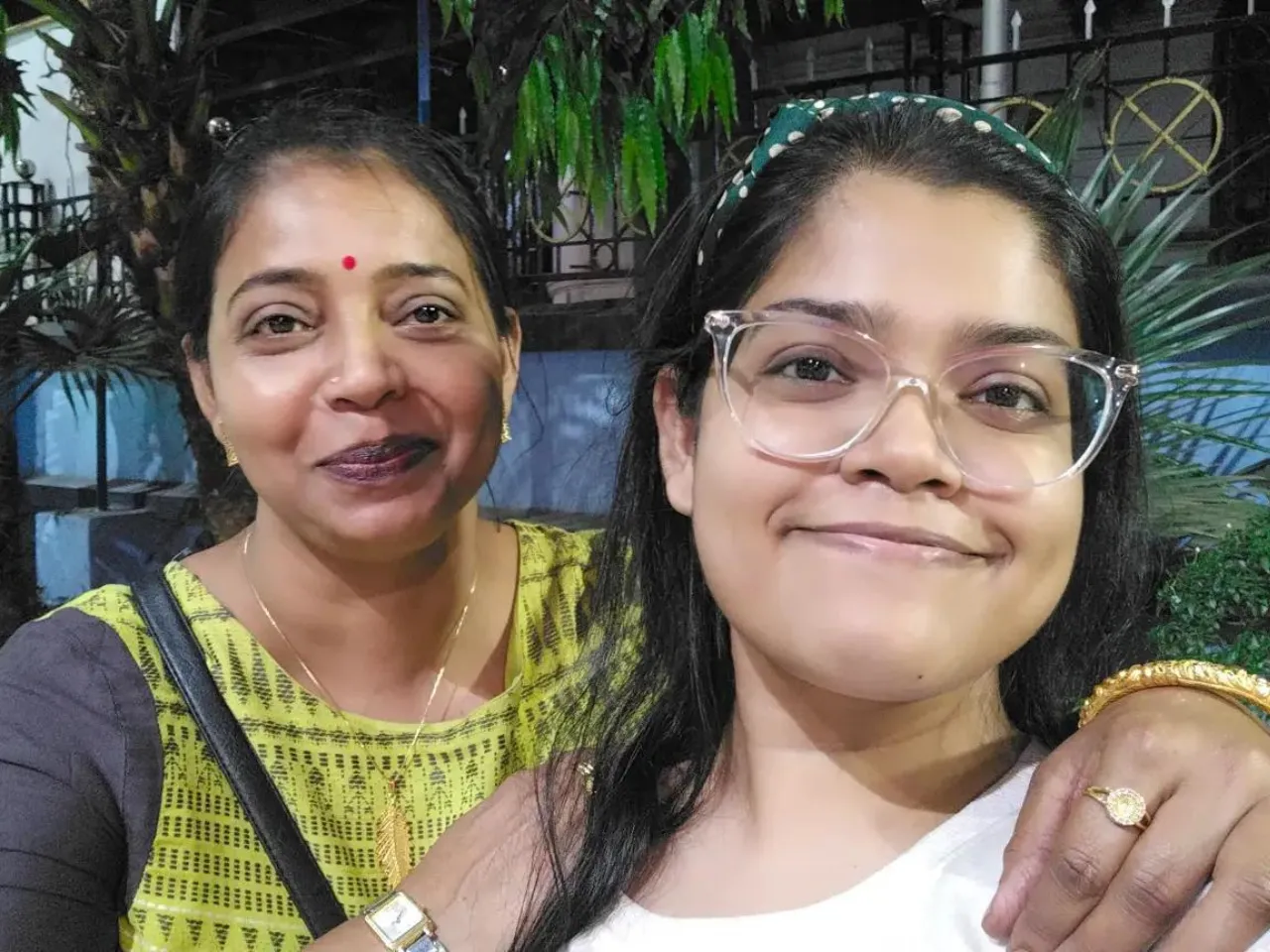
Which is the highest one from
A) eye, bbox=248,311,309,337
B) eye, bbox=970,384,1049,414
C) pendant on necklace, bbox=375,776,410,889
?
eye, bbox=248,311,309,337

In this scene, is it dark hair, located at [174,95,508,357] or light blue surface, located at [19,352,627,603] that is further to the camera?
light blue surface, located at [19,352,627,603]

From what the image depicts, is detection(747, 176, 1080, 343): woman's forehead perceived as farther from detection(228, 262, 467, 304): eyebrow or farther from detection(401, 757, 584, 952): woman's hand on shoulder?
detection(228, 262, 467, 304): eyebrow

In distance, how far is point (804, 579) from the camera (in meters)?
0.87

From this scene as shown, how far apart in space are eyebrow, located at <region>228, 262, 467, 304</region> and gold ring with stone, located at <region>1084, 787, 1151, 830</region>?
45.5 inches

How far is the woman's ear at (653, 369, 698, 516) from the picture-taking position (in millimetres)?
1075

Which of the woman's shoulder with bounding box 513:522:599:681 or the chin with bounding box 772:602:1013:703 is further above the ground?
the chin with bounding box 772:602:1013:703

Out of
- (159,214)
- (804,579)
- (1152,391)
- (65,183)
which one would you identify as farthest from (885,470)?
(65,183)

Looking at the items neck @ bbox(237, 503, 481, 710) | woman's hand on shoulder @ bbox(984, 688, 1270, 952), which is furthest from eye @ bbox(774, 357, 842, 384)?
neck @ bbox(237, 503, 481, 710)

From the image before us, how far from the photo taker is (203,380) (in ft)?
5.53

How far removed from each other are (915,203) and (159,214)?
232 cm

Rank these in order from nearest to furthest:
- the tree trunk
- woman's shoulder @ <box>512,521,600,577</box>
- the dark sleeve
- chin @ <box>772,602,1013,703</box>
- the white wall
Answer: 1. chin @ <box>772,602,1013,703</box>
2. the dark sleeve
3. woman's shoulder @ <box>512,521,600,577</box>
4. the tree trunk
5. the white wall

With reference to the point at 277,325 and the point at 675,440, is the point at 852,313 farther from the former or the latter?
the point at 277,325

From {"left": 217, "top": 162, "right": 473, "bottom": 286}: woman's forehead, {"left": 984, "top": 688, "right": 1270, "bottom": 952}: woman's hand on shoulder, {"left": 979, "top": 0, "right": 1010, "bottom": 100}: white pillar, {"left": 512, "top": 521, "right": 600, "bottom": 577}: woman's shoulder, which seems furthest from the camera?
{"left": 979, "top": 0, "right": 1010, "bottom": 100}: white pillar

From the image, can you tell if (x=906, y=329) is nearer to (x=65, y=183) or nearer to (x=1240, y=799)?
(x=1240, y=799)
